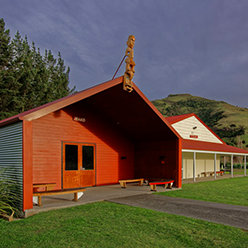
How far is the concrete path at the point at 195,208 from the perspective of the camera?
6345mm

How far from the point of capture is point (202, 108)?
98125mm

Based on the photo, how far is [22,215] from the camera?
6543 millimetres

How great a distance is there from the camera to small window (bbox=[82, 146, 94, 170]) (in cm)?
1148

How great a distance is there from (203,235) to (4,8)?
23004 mm

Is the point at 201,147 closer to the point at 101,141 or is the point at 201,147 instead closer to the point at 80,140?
the point at 101,141

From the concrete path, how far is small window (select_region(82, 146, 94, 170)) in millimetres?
3003

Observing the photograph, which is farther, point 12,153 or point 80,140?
point 80,140

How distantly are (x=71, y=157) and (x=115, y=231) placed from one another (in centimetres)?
610

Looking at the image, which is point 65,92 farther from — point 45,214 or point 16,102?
point 45,214

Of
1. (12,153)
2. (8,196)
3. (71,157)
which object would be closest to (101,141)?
(71,157)

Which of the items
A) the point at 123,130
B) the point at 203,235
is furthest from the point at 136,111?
the point at 203,235

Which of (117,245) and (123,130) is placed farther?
(123,130)

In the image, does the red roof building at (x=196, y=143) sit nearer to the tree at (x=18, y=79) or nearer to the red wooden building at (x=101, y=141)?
the red wooden building at (x=101, y=141)

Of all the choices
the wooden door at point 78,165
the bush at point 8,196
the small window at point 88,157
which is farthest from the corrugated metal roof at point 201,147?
the bush at point 8,196
